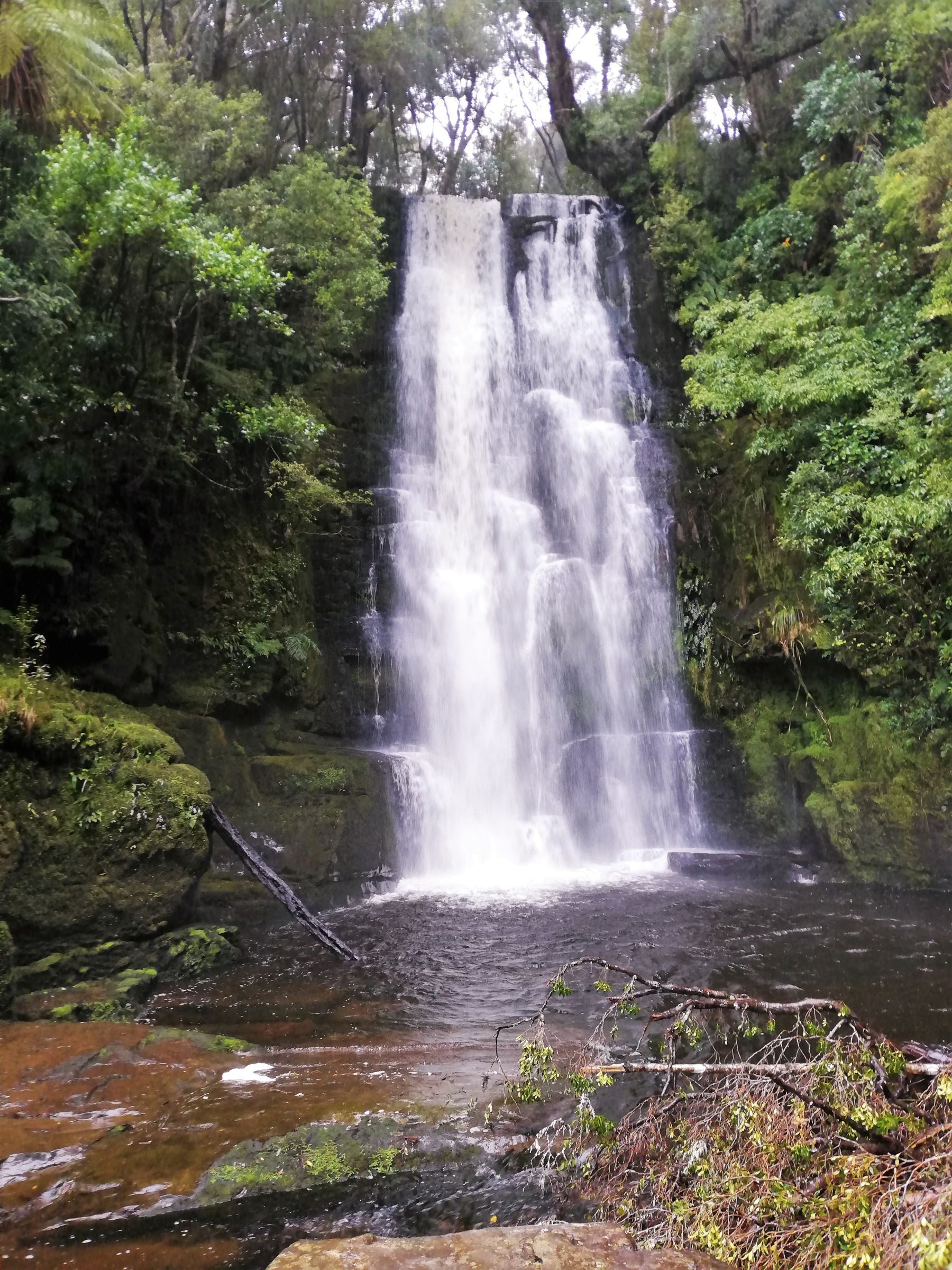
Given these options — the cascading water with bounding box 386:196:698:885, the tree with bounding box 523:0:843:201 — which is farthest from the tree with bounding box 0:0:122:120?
the tree with bounding box 523:0:843:201

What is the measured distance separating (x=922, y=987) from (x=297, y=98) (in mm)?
24206

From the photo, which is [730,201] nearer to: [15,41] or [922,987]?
[15,41]

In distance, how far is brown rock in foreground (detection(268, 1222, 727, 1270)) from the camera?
8.69ft

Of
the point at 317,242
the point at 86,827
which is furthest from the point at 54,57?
the point at 86,827

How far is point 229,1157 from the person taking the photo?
380 centimetres

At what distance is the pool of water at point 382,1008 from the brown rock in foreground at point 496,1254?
81cm

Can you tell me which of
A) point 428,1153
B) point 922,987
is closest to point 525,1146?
point 428,1153

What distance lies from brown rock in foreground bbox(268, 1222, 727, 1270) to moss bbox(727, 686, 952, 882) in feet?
29.9

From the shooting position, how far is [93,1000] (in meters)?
6.43

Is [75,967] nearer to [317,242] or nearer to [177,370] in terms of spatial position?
[177,370]

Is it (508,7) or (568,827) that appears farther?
(508,7)

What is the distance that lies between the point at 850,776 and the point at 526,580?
625 centimetres

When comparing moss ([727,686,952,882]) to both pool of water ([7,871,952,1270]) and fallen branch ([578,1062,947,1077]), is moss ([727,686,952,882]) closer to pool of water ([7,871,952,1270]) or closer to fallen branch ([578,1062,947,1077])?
pool of water ([7,871,952,1270])

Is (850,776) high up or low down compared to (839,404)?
down
